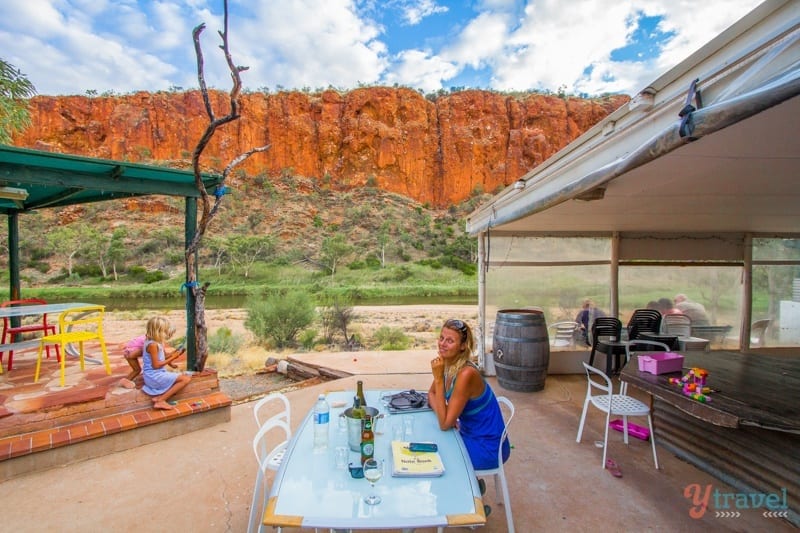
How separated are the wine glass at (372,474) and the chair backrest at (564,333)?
422 centimetres

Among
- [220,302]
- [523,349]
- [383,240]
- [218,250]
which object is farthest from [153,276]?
[523,349]

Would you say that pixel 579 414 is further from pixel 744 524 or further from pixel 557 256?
pixel 557 256

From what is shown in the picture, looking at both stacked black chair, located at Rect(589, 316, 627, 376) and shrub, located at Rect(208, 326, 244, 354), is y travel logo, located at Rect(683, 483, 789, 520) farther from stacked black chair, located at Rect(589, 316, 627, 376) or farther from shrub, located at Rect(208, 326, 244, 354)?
shrub, located at Rect(208, 326, 244, 354)

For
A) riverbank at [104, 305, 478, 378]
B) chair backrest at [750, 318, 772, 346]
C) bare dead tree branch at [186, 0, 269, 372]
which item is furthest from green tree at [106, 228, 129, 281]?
chair backrest at [750, 318, 772, 346]

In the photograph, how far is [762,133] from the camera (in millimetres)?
1546

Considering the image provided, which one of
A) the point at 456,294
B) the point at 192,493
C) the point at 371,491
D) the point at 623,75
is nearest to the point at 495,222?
the point at 371,491

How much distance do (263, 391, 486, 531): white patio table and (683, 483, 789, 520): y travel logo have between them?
5.77ft

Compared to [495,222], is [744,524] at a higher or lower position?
lower

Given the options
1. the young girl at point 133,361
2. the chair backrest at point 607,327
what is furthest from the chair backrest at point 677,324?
the young girl at point 133,361

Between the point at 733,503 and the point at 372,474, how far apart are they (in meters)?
2.38

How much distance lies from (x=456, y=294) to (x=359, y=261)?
7991mm

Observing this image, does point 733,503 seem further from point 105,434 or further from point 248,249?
point 248,249

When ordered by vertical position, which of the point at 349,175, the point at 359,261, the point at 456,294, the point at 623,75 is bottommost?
the point at 456,294

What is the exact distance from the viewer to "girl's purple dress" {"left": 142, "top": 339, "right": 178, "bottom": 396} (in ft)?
10.1
